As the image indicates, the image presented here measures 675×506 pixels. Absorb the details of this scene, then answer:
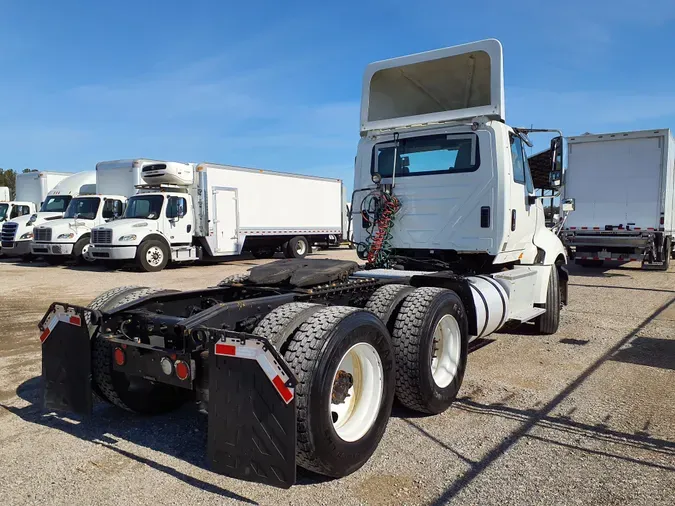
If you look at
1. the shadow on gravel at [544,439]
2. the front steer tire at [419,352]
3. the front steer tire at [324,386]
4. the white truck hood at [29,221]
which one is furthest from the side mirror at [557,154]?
the white truck hood at [29,221]

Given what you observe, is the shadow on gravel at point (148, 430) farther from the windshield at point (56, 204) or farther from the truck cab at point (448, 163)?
the windshield at point (56, 204)

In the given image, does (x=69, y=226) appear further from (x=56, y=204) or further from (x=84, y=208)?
(x=56, y=204)

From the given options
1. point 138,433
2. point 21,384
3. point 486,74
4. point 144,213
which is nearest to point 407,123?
point 486,74

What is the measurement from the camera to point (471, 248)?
6.23 m

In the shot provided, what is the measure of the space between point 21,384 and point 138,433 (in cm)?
195

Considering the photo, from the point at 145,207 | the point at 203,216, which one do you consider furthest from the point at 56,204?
the point at 203,216

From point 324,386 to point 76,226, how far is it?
55.5 feet

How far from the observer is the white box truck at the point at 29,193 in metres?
21.5

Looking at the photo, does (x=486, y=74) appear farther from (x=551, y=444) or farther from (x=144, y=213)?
(x=144, y=213)

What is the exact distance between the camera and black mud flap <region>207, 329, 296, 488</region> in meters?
2.84

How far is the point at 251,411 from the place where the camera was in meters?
2.91

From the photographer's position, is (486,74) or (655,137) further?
(655,137)

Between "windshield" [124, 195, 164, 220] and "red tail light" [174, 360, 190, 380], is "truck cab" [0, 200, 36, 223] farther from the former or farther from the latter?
"red tail light" [174, 360, 190, 380]

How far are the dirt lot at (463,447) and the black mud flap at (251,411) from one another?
325mm
